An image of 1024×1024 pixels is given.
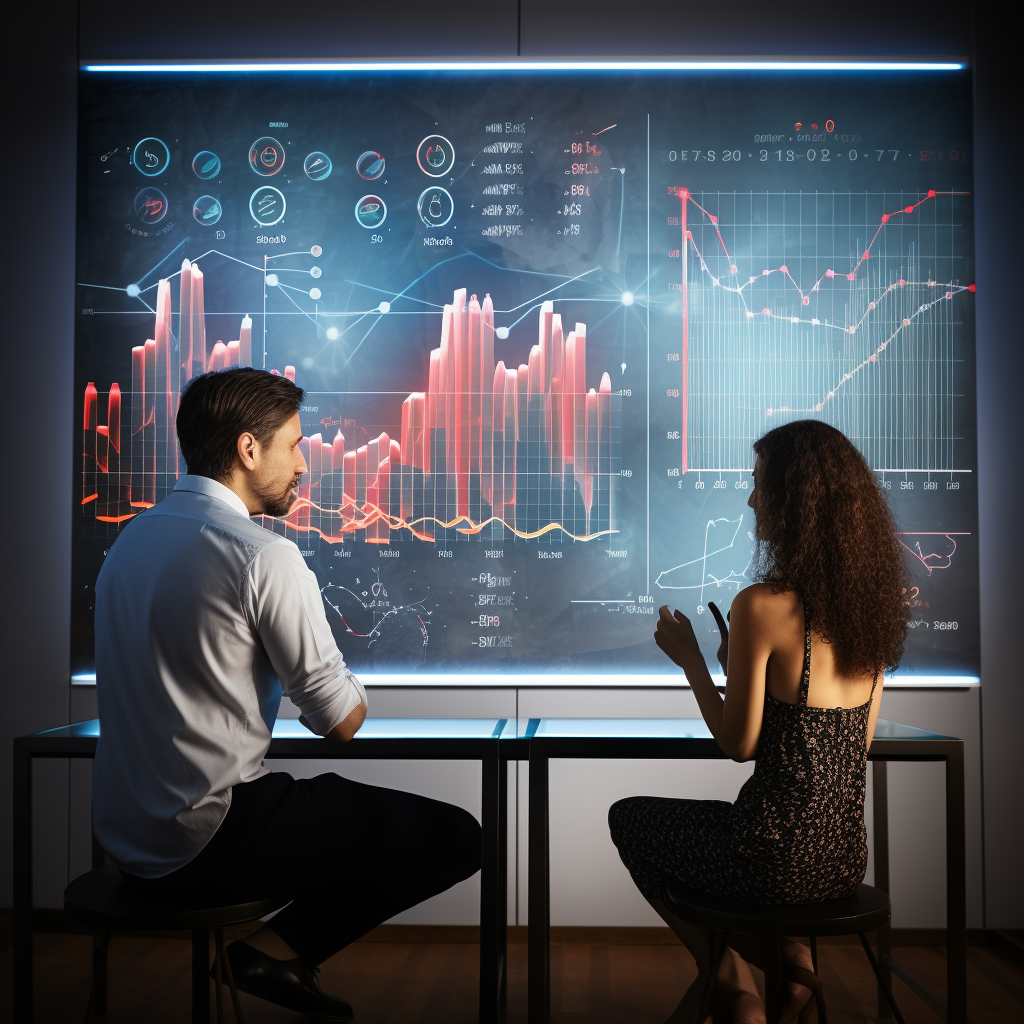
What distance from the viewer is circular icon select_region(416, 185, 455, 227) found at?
2900 mm

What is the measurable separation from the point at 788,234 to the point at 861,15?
76 cm

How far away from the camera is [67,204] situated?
296 cm

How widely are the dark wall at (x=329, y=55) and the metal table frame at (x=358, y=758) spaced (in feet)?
3.36

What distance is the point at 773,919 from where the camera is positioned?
157 centimetres

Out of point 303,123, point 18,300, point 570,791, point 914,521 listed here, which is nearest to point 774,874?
point 570,791

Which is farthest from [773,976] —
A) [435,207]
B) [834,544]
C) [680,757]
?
[435,207]

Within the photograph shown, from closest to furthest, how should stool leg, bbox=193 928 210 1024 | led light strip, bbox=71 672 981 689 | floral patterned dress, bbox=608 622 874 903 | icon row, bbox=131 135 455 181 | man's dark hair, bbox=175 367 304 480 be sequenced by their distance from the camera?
1. floral patterned dress, bbox=608 622 874 903
2. man's dark hair, bbox=175 367 304 480
3. stool leg, bbox=193 928 210 1024
4. led light strip, bbox=71 672 981 689
5. icon row, bbox=131 135 455 181

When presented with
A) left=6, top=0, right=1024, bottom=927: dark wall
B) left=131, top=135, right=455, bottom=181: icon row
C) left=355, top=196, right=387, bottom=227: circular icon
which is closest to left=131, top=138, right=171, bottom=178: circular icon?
left=131, top=135, right=455, bottom=181: icon row

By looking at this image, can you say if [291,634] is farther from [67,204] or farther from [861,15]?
[861,15]

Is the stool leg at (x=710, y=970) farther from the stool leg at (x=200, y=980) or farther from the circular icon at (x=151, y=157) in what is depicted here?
the circular icon at (x=151, y=157)

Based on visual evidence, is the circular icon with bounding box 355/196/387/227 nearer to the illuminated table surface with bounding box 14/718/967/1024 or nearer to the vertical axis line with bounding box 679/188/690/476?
the vertical axis line with bounding box 679/188/690/476

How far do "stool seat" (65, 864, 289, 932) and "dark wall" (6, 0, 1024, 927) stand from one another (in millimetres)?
1513

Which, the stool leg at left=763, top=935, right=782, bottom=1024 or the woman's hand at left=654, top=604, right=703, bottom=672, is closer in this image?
the stool leg at left=763, top=935, right=782, bottom=1024

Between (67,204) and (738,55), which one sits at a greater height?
(738,55)
